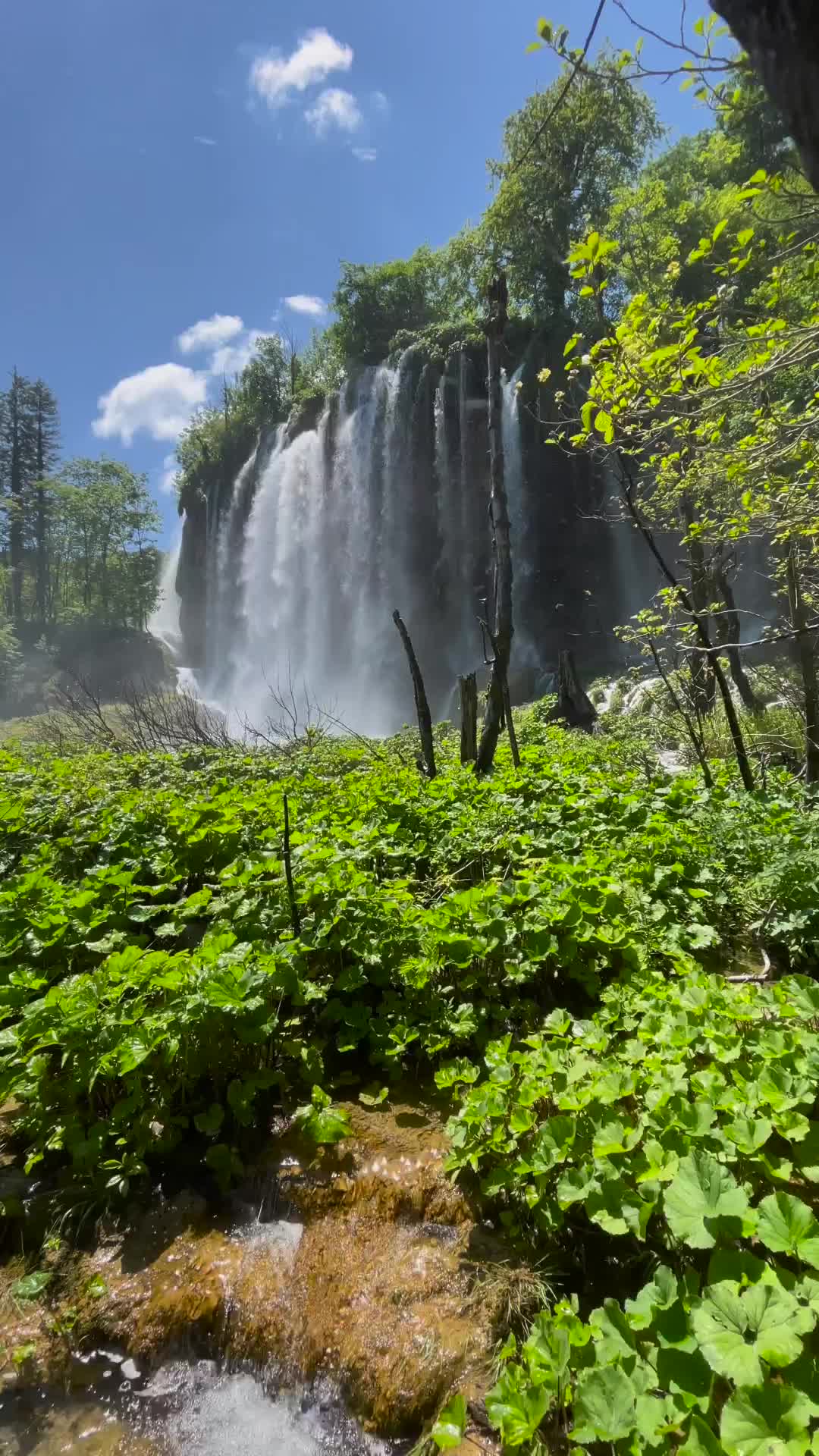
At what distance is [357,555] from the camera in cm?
2894

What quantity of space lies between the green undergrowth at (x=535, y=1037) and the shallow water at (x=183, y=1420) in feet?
1.79

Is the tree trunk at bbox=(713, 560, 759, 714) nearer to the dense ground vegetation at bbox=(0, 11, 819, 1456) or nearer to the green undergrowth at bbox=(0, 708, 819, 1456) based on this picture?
the dense ground vegetation at bbox=(0, 11, 819, 1456)

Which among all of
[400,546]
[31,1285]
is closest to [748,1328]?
[31,1285]

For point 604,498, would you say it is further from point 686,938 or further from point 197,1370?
point 197,1370

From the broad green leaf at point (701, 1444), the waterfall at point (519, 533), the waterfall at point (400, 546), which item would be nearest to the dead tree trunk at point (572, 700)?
the waterfall at point (400, 546)

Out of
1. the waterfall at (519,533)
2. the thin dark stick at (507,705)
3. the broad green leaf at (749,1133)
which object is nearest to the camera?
the broad green leaf at (749,1133)

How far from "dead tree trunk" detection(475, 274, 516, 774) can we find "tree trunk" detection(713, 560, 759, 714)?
234cm

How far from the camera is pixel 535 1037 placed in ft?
7.89

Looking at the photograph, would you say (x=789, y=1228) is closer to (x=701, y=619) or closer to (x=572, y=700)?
(x=701, y=619)

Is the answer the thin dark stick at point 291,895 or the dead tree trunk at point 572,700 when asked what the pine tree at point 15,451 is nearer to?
the dead tree trunk at point 572,700

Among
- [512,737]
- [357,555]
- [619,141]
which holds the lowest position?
[512,737]

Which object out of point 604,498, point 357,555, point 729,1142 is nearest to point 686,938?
point 729,1142

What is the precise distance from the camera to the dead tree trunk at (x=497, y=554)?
726 cm

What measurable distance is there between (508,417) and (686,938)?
2494cm
